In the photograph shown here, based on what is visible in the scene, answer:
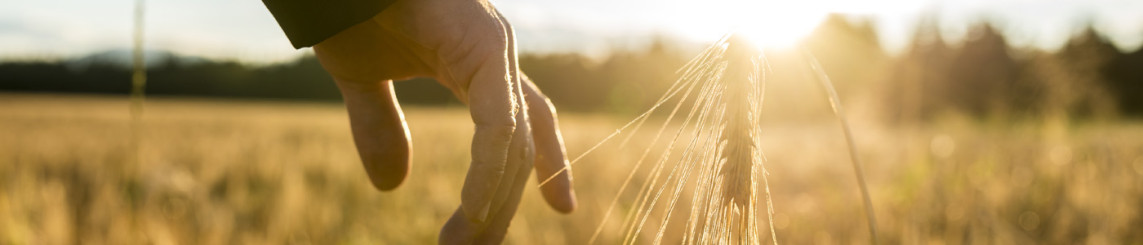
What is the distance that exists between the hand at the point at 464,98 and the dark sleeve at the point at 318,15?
0.03 m

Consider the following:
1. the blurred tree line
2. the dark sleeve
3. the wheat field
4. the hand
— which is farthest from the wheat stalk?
the blurred tree line

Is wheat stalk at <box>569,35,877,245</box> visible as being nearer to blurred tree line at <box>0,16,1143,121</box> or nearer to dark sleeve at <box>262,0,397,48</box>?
dark sleeve at <box>262,0,397,48</box>

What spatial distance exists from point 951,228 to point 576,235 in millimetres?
1814

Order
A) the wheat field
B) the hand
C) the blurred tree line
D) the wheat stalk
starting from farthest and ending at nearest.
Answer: the blurred tree line
the wheat field
the wheat stalk
the hand

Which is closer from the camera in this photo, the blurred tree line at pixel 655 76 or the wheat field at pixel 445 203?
the wheat field at pixel 445 203

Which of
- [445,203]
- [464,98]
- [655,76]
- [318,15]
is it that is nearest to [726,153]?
[464,98]

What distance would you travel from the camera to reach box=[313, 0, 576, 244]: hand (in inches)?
23.0

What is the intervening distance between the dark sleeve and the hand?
3 centimetres

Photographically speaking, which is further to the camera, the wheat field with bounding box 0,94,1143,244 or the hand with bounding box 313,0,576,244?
the wheat field with bounding box 0,94,1143,244

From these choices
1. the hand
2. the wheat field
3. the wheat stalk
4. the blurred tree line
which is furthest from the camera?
the blurred tree line

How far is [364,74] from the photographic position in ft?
2.51

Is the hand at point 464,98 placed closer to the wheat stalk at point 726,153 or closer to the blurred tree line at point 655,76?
the wheat stalk at point 726,153

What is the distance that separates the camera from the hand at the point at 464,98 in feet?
1.92

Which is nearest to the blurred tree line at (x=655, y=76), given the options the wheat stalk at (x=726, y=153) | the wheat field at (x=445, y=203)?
the wheat field at (x=445, y=203)
